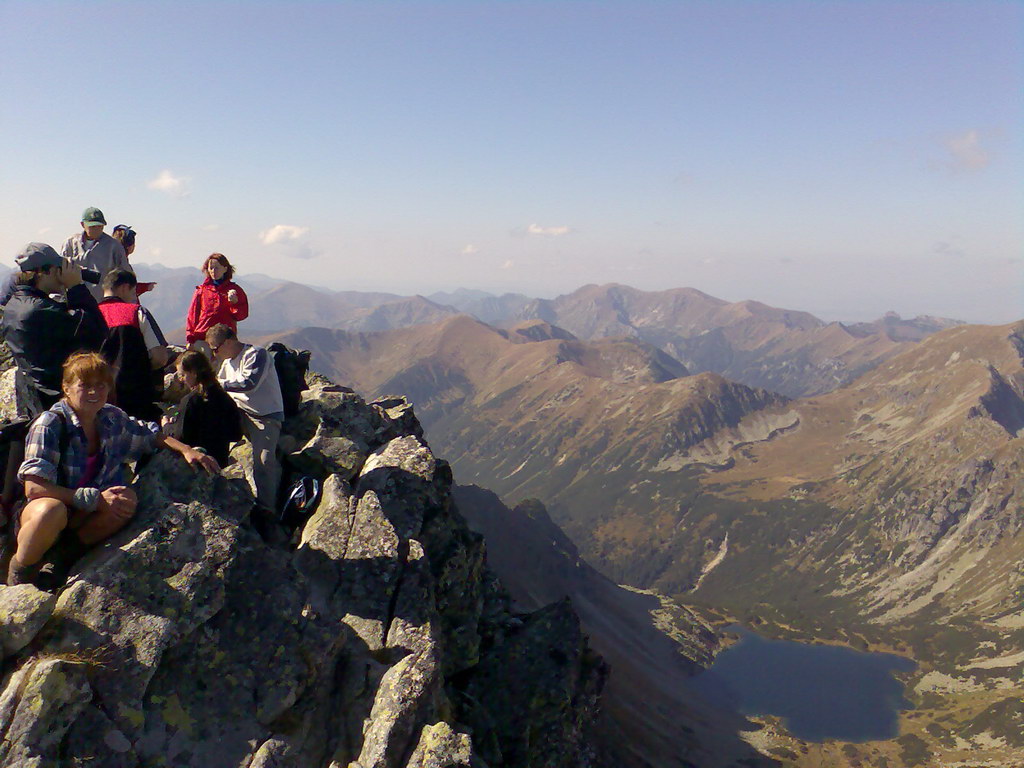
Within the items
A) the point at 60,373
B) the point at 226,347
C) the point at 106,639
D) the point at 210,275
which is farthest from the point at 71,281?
the point at 106,639

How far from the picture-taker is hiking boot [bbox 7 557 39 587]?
1162 cm

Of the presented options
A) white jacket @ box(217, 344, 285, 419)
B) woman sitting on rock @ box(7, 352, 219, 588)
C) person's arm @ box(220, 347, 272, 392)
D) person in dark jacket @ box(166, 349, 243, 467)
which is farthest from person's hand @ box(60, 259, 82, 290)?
woman sitting on rock @ box(7, 352, 219, 588)

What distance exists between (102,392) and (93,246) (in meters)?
12.4

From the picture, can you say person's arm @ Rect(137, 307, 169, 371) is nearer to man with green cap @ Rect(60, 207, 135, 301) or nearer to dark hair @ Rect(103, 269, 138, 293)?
dark hair @ Rect(103, 269, 138, 293)

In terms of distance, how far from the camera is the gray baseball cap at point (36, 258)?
1473 centimetres

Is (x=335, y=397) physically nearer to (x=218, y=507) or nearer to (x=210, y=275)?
(x=210, y=275)

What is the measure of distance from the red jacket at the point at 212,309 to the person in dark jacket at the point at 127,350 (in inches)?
148

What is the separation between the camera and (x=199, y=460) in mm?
14055

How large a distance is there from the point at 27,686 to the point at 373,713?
7580 mm

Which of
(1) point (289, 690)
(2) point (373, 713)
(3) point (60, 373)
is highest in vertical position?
(3) point (60, 373)

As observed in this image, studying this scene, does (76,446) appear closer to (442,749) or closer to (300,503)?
(300,503)

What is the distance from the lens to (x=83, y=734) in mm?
11047

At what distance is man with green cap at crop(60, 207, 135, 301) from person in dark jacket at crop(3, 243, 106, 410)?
19.1ft

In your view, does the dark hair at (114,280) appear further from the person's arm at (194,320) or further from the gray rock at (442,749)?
the gray rock at (442,749)
